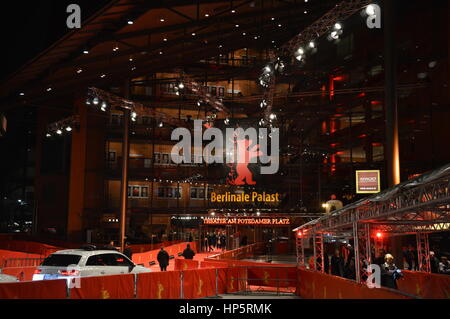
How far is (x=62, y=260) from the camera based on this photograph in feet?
47.9

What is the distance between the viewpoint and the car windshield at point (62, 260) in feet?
47.4

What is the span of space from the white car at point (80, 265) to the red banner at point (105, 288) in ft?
3.21

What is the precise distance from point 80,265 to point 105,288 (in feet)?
5.13

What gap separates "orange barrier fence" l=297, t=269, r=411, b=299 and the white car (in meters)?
6.14

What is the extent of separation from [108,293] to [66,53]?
781 inches

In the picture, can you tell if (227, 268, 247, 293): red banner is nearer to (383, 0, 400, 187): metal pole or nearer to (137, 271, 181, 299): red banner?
(137, 271, 181, 299): red banner

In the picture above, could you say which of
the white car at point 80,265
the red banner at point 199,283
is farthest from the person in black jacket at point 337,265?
the white car at point 80,265

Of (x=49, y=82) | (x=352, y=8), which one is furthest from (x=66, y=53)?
(x=352, y=8)

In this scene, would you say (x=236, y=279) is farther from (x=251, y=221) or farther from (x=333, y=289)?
(x=251, y=221)

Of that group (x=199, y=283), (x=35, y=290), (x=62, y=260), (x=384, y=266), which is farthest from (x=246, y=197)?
(x=35, y=290)

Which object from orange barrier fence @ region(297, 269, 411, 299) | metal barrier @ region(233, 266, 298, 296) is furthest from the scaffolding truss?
metal barrier @ region(233, 266, 298, 296)

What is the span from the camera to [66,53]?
2925cm

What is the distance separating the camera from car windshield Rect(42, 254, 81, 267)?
1445cm
